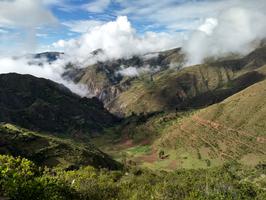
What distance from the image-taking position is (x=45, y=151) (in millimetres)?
172500

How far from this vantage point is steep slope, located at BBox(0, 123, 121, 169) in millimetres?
162500

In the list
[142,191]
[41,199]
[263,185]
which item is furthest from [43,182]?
[263,185]

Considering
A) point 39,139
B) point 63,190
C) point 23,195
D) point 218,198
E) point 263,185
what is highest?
point 23,195

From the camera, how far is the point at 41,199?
2085 inches

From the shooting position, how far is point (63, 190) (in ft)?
207

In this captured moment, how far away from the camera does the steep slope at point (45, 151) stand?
16250 centimetres

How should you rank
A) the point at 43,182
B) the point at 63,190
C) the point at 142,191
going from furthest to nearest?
the point at 142,191 < the point at 63,190 < the point at 43,182

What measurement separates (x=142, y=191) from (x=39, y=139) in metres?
121

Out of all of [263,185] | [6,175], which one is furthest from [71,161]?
[6,175]

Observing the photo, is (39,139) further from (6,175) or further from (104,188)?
(6,175)

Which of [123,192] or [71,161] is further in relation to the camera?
[71,161]

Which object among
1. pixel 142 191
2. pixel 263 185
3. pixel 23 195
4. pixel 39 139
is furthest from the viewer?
pixel 39 139

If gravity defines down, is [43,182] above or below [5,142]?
above

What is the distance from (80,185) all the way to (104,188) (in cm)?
477
